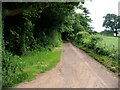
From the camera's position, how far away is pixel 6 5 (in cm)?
1376

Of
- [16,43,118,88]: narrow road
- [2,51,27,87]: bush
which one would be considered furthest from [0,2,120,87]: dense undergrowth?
[16,43,118,88]: narrow road

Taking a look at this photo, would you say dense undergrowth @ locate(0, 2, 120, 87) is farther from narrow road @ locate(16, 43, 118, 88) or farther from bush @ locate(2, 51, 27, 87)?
narrow road @ locate(16, 43, 118, 88)

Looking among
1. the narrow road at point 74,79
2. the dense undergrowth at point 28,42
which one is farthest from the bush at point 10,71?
the narrow road at point 74,79

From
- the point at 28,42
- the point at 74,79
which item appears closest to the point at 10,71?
the point at 74,79

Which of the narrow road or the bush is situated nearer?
the bush

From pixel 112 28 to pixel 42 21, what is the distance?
59.6m

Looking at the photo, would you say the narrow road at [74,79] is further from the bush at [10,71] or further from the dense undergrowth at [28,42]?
the dense undergrowth at [28,42]

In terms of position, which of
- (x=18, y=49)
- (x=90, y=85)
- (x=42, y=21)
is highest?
→ (x=42, y=21)

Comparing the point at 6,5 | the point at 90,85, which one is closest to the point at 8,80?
the point at 90,85

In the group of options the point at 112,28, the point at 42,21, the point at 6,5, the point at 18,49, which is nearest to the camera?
the point at 6,5

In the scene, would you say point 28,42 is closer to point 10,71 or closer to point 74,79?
point 74,79

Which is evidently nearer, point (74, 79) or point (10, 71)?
point (10, 71)

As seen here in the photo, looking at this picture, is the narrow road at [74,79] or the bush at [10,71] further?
the narrow road at [74,79]

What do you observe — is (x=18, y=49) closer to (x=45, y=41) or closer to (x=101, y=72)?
(x=101, y=72)
